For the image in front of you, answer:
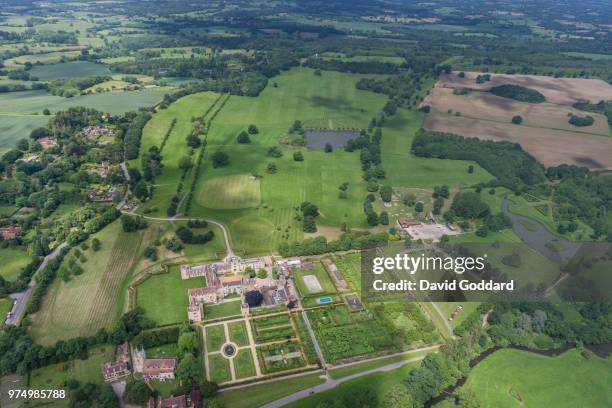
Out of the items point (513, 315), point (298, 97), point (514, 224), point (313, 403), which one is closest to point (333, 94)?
point (298, 97)

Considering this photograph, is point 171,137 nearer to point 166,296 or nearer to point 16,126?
point 16,126

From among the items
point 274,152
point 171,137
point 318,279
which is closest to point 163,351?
point 318,279

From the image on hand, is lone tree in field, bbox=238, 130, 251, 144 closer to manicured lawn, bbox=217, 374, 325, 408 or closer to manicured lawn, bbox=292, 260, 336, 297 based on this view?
manicured lawn, bbox=292, 260, 336, 297

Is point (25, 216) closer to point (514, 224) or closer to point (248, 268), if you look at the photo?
point (248, 268)

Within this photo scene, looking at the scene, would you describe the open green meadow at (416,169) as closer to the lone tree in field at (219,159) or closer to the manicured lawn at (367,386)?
the lone tree in field at (219,159)

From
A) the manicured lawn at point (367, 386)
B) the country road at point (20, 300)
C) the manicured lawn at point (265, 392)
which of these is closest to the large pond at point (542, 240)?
the manicured lawn at point (367, 386)

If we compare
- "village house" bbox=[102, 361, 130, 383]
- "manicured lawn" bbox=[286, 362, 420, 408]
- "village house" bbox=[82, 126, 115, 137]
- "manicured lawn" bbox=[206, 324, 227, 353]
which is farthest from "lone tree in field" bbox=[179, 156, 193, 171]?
"manicured lawn" bbox=[286, 362, 420, 408]
